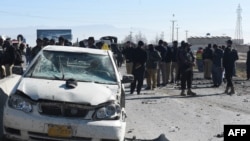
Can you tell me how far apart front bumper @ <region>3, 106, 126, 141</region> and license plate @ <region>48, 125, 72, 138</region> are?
15 mm

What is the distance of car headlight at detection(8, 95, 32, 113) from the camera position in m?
7.30

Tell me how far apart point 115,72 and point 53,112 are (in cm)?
200

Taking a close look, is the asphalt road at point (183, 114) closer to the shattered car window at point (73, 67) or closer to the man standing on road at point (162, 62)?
A: the shattered car window at point (73, 67)

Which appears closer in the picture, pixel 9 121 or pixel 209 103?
pixel 9 121

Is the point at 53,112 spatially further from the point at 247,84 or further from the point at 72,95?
the point at 247,84

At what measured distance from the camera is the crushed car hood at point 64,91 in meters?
7.39

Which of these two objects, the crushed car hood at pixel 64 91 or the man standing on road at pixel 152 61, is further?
the man standing on road at pixel 152 61

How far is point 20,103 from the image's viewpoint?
7367 mm

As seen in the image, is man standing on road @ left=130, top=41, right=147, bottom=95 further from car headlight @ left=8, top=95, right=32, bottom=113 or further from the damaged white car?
car headlight @ left=8, top=95, right=32, bottom=113

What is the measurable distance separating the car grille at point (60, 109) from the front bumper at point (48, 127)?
0.09m

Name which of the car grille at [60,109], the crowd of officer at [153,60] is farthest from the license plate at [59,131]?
the crowd of officer at [153,60]

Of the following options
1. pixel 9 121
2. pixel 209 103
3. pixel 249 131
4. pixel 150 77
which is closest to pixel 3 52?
pixel 150 77

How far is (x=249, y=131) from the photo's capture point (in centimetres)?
761

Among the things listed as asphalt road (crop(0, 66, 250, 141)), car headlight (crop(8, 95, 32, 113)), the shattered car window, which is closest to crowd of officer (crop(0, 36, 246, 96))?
asphalt road (crop(0, 66, 250, 141))
